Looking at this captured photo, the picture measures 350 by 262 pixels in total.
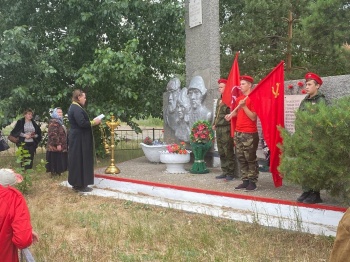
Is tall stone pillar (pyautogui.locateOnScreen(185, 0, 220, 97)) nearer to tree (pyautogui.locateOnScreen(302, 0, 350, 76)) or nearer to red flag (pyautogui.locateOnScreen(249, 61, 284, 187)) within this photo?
red flag (pyautogui.locateOnScreen(249, 61, 284, 187))

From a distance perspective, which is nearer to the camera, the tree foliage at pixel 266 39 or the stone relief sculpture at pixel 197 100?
the stone relief sculpture at pixel 197 100

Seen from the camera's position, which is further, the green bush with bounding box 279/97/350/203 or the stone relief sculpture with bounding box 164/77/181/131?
the stone relief sculpture with bounding box 164/77/181/131

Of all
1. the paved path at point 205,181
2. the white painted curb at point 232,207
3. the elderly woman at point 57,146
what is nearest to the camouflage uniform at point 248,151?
the paved path at point 205,181

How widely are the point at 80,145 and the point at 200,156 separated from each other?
6.80ft

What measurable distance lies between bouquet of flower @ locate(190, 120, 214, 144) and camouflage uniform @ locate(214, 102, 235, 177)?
41cm

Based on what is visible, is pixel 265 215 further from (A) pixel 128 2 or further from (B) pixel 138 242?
(A) pixel 128 2

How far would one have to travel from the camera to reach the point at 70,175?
709cm

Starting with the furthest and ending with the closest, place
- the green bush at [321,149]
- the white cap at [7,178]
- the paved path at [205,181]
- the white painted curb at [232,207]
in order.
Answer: the paved path at [205,181] < the white painted curb at [232,207] < the green bush at [321,149] < the white cap at [7,178]

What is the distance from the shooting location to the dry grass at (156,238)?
4.02 m

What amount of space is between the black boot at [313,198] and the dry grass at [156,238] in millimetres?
594

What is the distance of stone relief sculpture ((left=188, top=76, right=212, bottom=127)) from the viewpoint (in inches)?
319

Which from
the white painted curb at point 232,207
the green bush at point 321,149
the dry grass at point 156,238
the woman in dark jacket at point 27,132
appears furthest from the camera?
the woman in dark jacket at point 27,132

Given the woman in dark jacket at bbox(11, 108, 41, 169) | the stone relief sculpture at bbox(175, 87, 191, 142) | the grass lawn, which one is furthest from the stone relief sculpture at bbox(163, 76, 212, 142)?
the woman in dark jacket at bbox(11, 108, 41, 169)

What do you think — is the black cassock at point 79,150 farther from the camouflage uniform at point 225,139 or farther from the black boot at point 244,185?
the black boot at point 244,185
